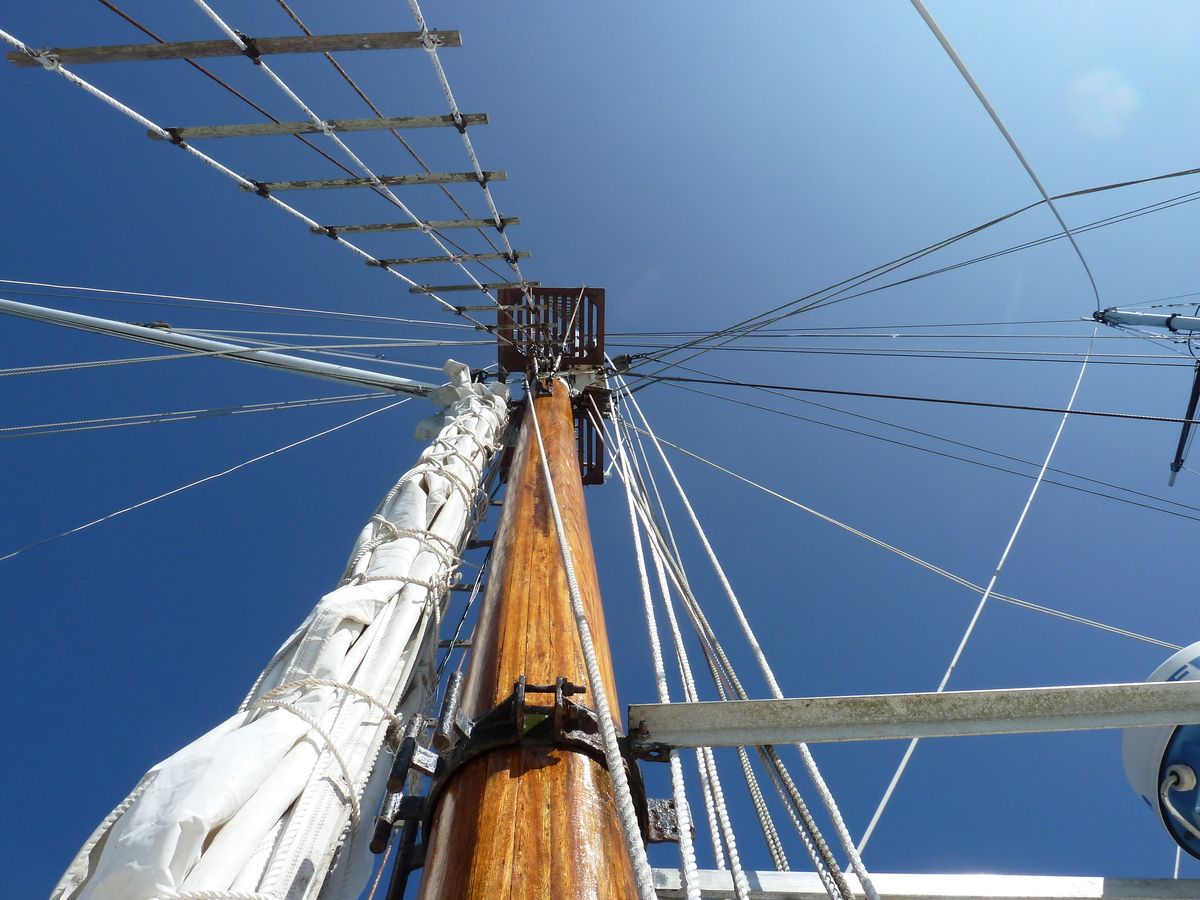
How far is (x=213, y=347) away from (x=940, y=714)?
20.5 ft

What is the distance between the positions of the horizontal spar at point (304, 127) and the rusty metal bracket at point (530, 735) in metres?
3.43

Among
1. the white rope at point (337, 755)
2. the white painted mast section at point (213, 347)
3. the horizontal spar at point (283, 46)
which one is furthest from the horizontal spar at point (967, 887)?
the white painted mast section at point (213, 347)

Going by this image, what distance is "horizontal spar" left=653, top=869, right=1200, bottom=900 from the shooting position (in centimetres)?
187

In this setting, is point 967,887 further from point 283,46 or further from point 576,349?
point 576,349

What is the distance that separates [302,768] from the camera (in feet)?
5.39

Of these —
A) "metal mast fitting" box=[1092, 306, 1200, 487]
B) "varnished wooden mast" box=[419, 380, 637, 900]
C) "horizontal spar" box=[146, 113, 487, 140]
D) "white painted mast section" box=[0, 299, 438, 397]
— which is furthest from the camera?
"metal mast fitting" box=[1092, 306, 1200, 487]

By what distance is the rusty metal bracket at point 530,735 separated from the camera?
4.92ft

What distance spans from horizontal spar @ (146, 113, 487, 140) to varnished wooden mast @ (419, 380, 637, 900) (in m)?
2.96

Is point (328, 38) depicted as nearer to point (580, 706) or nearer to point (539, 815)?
point (580, 706)

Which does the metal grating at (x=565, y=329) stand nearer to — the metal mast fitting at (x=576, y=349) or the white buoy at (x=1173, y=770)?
the metal mast fitting at (x=576, y=349)

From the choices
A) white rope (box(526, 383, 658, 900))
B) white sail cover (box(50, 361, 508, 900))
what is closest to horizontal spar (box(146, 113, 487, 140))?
white sail cover (box(50, 361, 508, 900))

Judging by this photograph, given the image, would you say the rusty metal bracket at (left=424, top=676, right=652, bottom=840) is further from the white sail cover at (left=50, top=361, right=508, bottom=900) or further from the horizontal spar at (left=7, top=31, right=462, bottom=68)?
the horizontal spar at (left=7, top=31, right=462, bottom=68)

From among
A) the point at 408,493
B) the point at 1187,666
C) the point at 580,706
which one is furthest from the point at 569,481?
the point at 1187,666

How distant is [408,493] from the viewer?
3.34m
